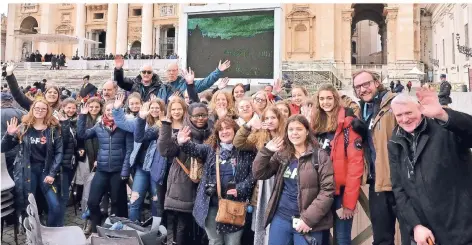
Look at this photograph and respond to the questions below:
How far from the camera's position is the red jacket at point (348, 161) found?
381 cm

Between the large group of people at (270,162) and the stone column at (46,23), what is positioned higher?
the stone column at (46,23)

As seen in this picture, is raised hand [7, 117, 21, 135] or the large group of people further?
raised hand [7, 117, 21, 135]

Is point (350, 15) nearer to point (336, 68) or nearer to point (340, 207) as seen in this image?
point (336, 68)

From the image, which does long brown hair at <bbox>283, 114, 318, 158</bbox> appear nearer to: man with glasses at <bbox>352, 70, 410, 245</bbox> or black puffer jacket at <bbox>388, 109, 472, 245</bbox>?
man with glasses at <bbox>352, 70, 410, 245</bbox>

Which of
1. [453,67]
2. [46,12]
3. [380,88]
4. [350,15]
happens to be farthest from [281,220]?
[46,12]

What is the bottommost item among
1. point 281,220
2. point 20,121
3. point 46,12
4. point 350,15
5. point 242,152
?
point 281,220

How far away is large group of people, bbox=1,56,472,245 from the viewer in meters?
2.97

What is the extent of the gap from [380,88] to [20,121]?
15.5 ft

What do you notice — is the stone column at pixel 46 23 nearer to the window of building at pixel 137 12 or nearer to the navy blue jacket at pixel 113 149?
the window of building at pixel 137 12

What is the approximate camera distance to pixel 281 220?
147 inches

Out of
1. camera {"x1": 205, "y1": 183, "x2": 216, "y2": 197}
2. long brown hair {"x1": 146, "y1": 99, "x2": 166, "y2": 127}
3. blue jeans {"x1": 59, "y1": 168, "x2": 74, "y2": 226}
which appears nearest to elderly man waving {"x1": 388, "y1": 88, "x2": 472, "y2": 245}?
camera {"x1": 205, "y1": 183, "x2": 216, "y2": 197}

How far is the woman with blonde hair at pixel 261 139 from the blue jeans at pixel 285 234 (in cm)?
34

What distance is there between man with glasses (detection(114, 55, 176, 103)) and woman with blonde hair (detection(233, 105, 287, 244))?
2.64 m

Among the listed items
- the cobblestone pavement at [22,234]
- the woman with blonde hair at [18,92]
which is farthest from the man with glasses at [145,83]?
the cobblestone pavement at [22,234]
